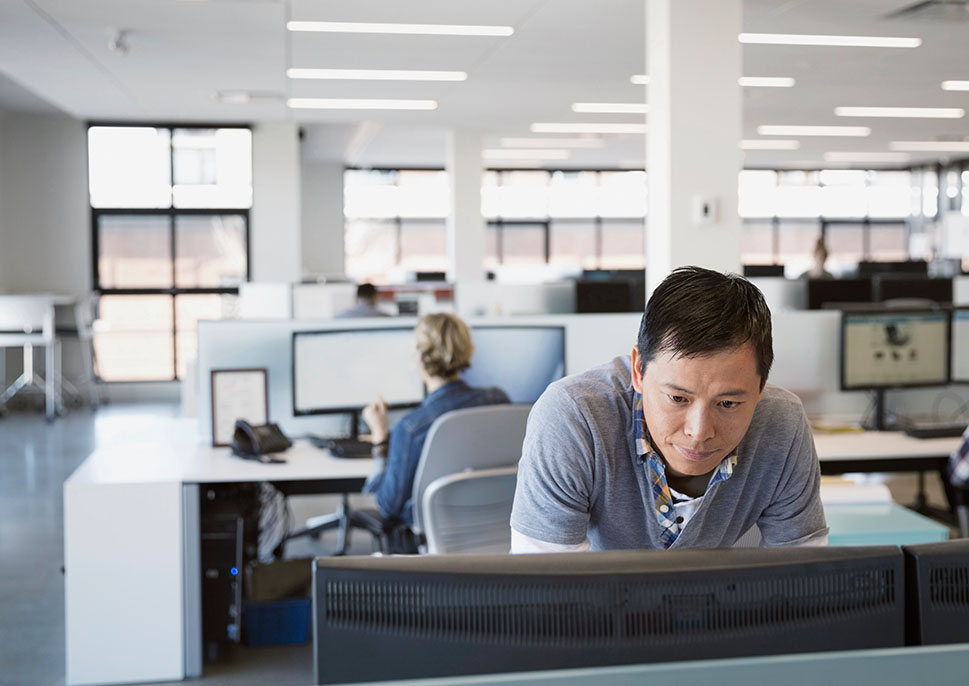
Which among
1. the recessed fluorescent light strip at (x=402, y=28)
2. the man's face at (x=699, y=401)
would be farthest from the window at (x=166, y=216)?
the man's face at (x=699, y=401)

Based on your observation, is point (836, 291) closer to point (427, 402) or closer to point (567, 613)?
point (427, 402)

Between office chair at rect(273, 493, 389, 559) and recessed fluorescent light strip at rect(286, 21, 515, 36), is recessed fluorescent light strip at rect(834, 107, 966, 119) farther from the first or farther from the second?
office chair at rect(273, 493, 389, 559)

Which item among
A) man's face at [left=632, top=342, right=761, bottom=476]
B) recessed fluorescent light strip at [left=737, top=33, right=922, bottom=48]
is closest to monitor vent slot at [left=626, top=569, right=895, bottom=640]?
man's face at [left=632, top=342, right=761, bottom=476]

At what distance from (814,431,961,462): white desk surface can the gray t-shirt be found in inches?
85.6

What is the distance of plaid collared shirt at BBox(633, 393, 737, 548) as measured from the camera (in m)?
1.31

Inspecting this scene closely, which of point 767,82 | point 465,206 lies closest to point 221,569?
point 767,82

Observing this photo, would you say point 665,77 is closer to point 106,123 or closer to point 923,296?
point 923,296

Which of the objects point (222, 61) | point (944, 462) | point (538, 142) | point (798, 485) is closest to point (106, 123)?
point (222, 61)

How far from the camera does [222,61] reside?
6.90 m

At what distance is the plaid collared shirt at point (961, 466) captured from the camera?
3.59 metres

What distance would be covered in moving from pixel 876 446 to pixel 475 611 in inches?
126

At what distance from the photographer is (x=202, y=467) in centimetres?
334

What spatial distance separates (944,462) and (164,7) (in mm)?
4251

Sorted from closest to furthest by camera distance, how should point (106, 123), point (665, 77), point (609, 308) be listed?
point (665, 77) → point (609, 308) → point (106, 123)
